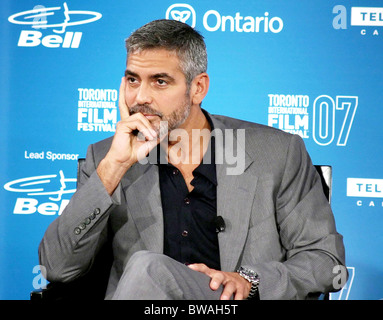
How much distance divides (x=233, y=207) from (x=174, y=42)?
2.46 ft

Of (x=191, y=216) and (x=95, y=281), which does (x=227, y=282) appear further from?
(x=95, y=281)

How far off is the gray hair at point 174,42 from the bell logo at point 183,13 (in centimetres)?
131

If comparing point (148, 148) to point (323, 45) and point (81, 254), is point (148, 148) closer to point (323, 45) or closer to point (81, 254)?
point (81, 254)

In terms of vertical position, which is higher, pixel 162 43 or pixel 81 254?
pixel 162 43

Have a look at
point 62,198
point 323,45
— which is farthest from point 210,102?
point 62,198

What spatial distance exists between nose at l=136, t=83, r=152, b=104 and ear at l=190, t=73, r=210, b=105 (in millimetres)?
258

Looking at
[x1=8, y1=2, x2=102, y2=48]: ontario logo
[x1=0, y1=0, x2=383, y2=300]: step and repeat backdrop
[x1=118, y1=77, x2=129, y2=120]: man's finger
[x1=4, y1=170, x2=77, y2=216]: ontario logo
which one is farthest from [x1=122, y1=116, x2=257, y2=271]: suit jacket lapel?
[x1=8, y1=2, x2=102, y2=48]: ontario logo

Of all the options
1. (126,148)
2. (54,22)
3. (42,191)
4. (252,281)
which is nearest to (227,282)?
(252,281)

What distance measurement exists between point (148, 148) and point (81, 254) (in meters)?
0.50

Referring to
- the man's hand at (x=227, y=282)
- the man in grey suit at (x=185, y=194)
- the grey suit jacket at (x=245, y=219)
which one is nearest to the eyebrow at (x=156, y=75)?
the man in grey suit at (x=185, y=194)

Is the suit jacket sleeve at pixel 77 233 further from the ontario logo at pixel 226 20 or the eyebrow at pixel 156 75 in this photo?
the ontario logo at pixel 226 20

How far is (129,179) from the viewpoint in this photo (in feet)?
8.02

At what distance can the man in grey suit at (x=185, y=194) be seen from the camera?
219cm
